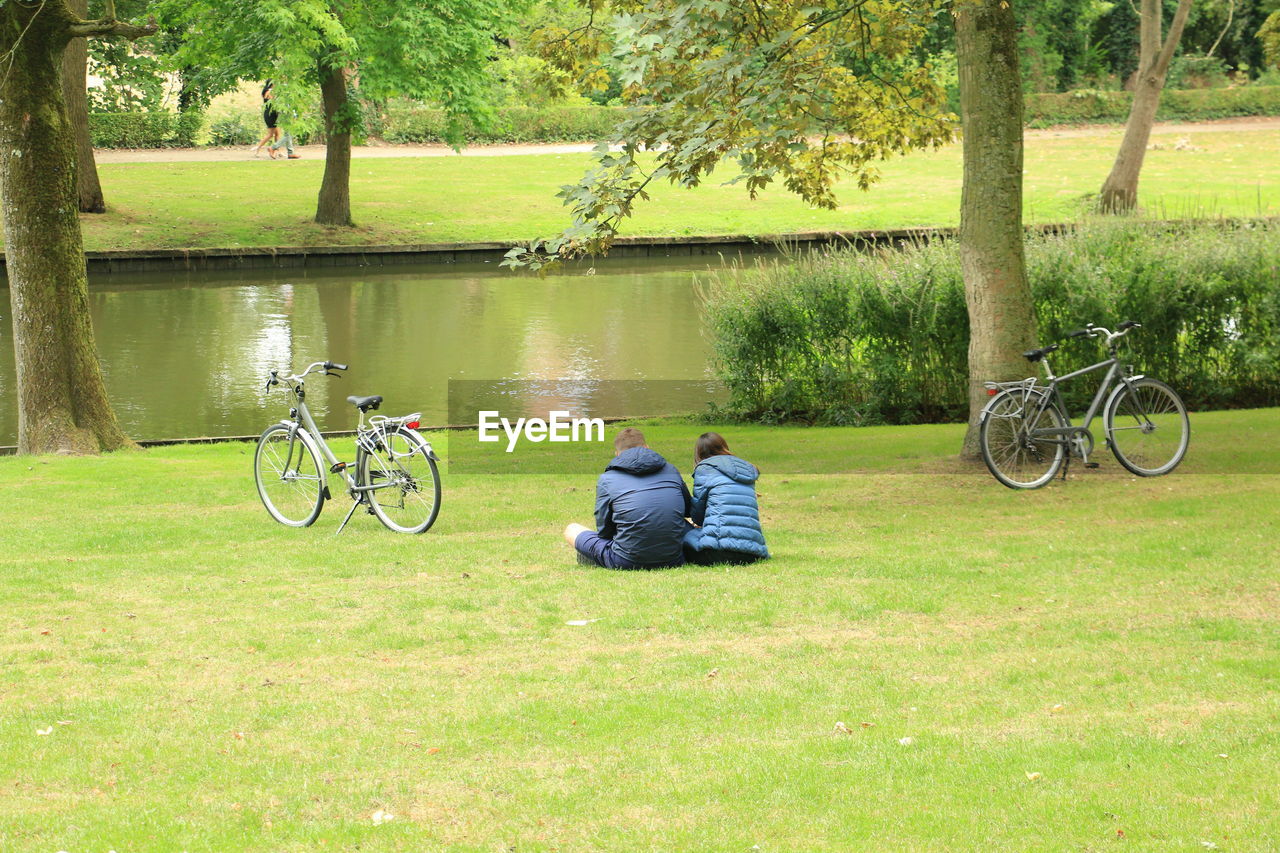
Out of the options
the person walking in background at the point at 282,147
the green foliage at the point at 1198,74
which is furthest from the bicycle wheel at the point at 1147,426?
the green foliage at the point at 1198,74

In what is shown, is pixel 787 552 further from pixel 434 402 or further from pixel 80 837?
pixel 434 402

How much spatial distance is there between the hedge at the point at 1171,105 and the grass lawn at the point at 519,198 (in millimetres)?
5803

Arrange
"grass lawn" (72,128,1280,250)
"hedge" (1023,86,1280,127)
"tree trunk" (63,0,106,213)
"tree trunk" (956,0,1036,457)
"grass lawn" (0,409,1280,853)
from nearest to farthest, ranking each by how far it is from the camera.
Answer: "grass lawn" (0,409,1280,853) → "tree trunk" (956,0,1036,457) → "tree trunk" (63,0,106,213) → "grass lawn" (72,128,1280,250) → "hedge" (1023,86,1280,127)

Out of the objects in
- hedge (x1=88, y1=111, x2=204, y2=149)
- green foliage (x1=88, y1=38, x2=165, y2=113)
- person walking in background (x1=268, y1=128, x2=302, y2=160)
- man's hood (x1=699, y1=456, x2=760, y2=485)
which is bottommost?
man's hood (x1=699, y1=456, x2=760, y2=485)

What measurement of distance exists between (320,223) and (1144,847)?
36189mm

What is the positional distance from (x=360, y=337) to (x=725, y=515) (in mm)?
17754

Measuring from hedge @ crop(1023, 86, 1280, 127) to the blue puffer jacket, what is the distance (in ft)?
178

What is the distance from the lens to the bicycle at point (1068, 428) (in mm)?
10789

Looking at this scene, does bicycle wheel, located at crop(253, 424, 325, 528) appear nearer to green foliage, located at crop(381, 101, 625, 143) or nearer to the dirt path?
the dirt path

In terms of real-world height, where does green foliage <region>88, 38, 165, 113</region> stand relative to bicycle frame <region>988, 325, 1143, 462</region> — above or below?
above

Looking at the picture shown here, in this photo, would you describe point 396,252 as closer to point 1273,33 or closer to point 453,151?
point 453,151

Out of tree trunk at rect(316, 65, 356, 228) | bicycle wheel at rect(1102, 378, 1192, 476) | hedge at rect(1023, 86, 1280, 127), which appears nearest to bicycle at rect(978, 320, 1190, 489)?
bicycle wheel at rect(1102, 378, 1192, 476)

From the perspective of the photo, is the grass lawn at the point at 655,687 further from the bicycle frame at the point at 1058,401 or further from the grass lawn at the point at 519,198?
the grass lawn at the point at 519,198

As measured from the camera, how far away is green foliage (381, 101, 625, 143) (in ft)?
182
